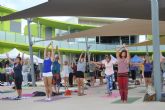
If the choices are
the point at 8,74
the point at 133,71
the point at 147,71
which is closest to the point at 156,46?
the point at 147,71

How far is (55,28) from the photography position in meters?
63.4

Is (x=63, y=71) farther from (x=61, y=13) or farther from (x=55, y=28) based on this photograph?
(x=55, y=28)

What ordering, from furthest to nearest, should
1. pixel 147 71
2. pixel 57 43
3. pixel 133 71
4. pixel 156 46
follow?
1. pixel 57 43
2. pixel 133 71
3. pixel 147 71
4. pixel 156 46

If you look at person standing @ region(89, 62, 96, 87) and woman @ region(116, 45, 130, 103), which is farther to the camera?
person standing @ region(89, 62, 96, 87)

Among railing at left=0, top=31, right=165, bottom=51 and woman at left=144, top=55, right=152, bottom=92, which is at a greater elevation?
railing at left=0, top=31, right=165, bottom=51

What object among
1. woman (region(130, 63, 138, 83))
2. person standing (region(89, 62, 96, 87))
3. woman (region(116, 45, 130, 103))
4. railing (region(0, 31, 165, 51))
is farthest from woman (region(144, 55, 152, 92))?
railing (region(0, 31, 165, 51))

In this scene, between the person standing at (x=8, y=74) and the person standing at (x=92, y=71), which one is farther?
the person standing at (x=8, y=74)

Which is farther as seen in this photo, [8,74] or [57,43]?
[57,43]

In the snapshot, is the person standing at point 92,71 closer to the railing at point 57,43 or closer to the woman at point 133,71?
the woman at point 133,71

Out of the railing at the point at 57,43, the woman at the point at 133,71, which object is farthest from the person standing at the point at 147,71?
the railing at the point at 57,43

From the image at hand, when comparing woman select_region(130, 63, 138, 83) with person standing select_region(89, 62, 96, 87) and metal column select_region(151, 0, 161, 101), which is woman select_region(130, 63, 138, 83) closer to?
person standing select_region(89, 62, 96, 87)

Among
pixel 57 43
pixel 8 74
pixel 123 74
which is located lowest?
pixel 123 74

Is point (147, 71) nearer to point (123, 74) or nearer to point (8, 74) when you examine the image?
point (123, 74)

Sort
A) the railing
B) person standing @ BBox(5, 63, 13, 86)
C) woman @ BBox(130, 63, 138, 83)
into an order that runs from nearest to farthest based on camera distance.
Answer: woman @ BBox(130, 63, 138, 83) < person standing @ BBox(5, 63, 13, 86) < the railing
